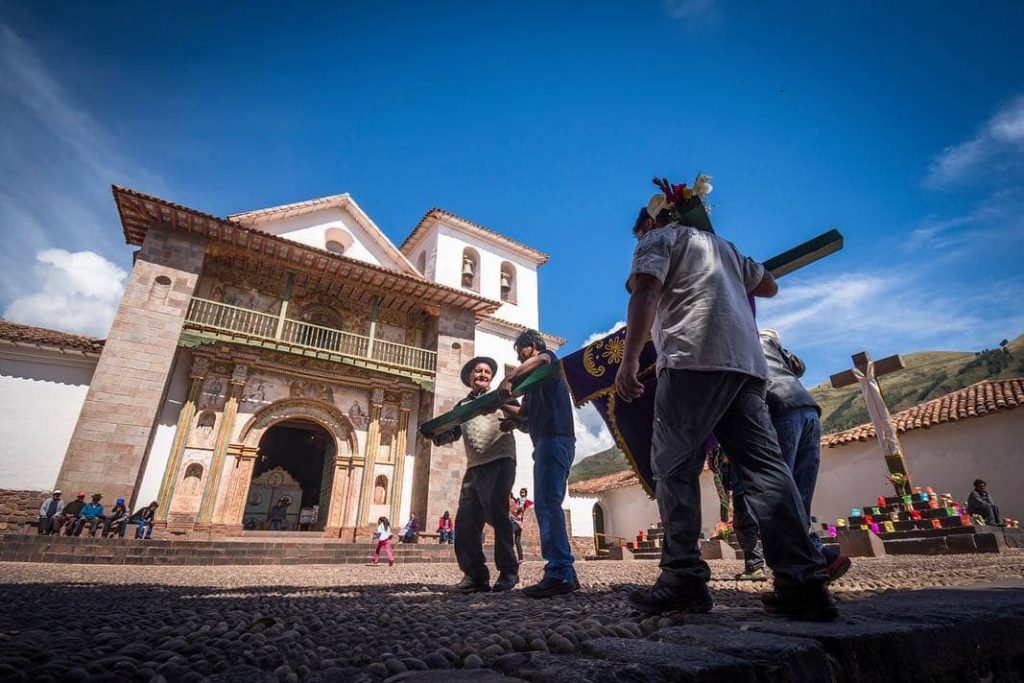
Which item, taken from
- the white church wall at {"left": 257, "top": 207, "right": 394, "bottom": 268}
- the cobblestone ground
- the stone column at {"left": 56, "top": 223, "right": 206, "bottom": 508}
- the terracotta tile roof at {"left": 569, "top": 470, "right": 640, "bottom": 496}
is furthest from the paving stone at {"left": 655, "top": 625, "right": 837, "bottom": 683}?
the terracotta tile roof at {"left": 569, "top": 470, "right": 640, "bottom": 496}

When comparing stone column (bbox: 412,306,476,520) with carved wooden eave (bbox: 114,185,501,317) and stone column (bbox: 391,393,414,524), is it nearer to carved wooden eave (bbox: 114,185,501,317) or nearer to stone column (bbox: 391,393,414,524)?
stone column (bbox: 391,393,414,524)

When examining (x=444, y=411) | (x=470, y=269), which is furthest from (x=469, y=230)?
(x=444, y=411)

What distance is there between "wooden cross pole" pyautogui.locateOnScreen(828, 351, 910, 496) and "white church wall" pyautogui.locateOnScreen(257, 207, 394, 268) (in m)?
12.6

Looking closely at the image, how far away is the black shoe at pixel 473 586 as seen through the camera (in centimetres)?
331

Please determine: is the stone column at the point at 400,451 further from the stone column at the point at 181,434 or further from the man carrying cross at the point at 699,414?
the man carrying cross at the point at 699,414

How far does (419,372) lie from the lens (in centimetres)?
1341

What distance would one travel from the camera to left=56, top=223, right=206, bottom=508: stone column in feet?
30.1

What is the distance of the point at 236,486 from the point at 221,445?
1.00 metres

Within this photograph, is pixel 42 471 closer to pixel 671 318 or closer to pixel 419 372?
pixel 419 372

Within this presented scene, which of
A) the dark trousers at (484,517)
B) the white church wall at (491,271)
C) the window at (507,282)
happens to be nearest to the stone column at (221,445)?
the white church wall at (491,271)

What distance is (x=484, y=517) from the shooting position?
3576 millimetres

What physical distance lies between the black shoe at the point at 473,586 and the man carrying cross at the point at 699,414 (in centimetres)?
177

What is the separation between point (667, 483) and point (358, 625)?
4.51 feet

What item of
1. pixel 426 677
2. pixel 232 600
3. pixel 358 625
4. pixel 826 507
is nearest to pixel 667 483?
pixel 426 677
